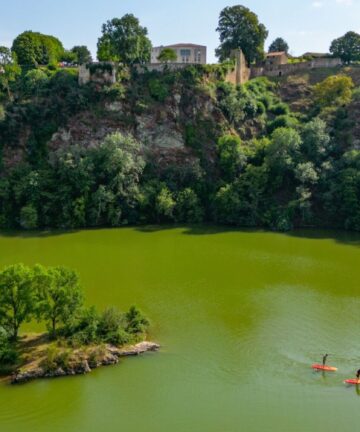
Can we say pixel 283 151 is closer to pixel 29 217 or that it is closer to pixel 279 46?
pixel 29 217

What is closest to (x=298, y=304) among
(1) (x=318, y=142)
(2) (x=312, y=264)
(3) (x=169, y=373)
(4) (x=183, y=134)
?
(2) (x=312, y=264)

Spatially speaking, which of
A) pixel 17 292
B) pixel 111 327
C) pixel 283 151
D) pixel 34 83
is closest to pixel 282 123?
pixel 283 151

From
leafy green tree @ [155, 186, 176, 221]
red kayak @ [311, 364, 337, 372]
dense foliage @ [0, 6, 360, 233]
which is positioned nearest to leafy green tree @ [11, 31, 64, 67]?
dense foliage @ [0, 6, 360, 233]

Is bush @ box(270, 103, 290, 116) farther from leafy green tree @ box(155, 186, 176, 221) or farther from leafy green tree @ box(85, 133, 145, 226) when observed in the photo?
leafy green tree @ box(85, 133, 145, 226)

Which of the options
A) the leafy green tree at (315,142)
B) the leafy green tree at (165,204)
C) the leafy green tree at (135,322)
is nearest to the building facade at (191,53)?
the leafy green tree at (315,142)

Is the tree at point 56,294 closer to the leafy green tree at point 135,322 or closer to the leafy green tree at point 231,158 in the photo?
the leafy green tree at point 135,322

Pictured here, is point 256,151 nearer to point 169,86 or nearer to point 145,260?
point 169,86

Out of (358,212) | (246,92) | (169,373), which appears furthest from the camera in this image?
(246,92)
